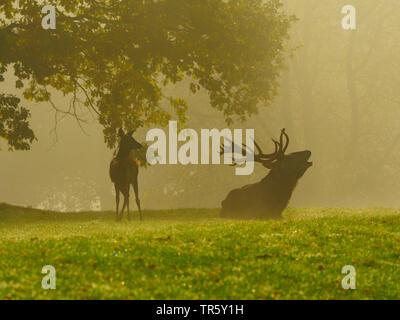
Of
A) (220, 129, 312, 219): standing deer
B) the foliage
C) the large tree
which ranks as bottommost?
(220, 129, 312, 219): standing deer

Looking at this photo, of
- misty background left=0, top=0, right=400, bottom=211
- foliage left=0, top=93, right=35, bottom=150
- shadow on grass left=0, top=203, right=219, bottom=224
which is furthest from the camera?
misty background left=0, top=0, right=400, bottom=211

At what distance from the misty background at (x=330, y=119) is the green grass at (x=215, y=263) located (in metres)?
36.3

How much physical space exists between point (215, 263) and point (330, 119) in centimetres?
4541

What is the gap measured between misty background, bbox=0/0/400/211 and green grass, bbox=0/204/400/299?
36283 millimetres

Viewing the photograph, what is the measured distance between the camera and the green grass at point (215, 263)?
369 inches

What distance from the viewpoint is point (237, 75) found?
24.9m

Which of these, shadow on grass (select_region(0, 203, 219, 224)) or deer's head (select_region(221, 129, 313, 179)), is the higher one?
deer's head (select_region(221, 129, 313, 179))

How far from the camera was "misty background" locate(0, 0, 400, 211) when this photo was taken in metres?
51.6

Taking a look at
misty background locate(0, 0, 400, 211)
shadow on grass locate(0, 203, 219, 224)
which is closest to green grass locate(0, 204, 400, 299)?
shadow on grass locate(0, 203, 219, 224)

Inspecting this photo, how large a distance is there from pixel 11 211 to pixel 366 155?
37.7 meters

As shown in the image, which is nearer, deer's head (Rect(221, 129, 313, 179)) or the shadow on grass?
deer's head (Rect(221, 129, 313, 179))

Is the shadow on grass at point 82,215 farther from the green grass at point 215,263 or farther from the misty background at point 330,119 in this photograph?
the misty background at point 330,119

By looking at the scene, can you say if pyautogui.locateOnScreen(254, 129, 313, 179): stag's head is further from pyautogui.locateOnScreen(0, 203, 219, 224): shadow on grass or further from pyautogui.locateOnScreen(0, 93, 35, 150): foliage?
pyautogui.locateOnScreen(0, 93, 35, 150): foliage

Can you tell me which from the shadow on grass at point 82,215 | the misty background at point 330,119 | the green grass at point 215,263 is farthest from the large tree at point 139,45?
the misty background at point 330,119
